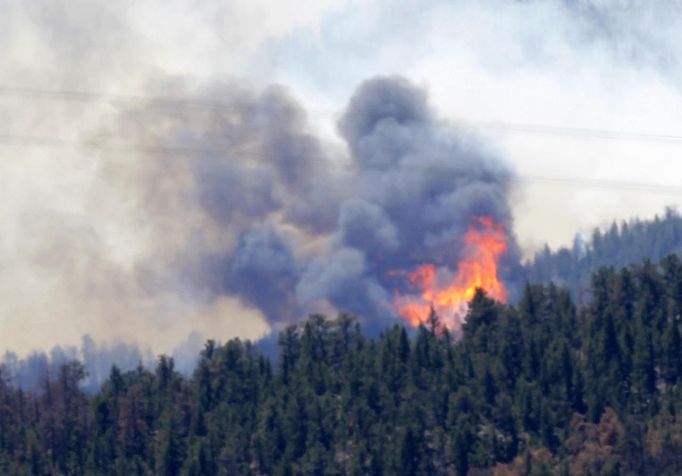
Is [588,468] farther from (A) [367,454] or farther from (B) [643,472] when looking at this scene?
(A) [367,454]

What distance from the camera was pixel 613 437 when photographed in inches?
7667

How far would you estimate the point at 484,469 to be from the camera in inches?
Result: 7717

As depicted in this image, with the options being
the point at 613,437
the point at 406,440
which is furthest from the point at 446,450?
the point at 613,437

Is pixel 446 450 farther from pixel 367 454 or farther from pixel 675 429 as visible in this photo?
pixel 675 429

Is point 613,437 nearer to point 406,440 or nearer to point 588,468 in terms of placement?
point 588,468

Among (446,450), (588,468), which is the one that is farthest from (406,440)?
(588,468)

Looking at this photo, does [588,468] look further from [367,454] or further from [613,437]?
[367,454]

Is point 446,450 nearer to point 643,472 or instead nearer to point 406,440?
point 406,440

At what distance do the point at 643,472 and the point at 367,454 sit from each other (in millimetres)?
27549

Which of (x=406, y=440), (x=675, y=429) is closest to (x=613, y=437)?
(x=675, y=429)

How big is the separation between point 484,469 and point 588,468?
38.1 feet

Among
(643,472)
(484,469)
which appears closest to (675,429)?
(643,472)

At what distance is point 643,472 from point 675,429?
584 cm

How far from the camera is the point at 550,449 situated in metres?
200
